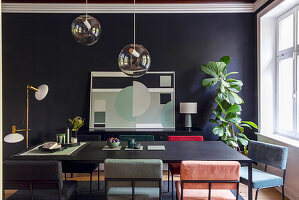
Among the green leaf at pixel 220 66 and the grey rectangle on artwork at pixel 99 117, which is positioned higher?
the green leaf at pixel 220 66

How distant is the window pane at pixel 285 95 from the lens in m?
3.68

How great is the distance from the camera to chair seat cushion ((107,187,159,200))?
2.04 m

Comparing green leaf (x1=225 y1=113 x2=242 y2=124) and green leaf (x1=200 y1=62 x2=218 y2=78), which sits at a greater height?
green leaf (x1=200 y1=62 x2=218 y2=78)

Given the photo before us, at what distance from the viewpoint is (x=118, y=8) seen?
4492 mm

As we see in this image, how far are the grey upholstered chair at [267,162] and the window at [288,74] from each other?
3.30ft

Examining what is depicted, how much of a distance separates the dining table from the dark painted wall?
5.89 ft

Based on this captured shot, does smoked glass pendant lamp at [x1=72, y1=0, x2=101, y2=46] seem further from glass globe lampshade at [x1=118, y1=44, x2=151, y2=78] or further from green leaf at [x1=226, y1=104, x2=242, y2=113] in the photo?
green leaf at [x1=226, y1=104, x2=242, y2=113]

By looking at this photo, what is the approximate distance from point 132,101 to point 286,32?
10.1 feet

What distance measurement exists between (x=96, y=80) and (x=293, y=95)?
3.53 m

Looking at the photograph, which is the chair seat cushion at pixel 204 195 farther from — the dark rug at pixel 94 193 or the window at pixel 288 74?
the window at pixel 288 74

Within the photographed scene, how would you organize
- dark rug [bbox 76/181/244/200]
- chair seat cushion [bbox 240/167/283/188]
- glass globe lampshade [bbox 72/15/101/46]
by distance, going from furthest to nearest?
dark rug [bbox 76/181/244/200], chair seat cushion [bbox 240/167/283/188], glass globe lampshade [bbox 72/15/101/46]

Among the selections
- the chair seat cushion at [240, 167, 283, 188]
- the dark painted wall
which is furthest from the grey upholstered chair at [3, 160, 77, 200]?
the dark painted wall

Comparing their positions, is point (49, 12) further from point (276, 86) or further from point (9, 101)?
point (276, 86)

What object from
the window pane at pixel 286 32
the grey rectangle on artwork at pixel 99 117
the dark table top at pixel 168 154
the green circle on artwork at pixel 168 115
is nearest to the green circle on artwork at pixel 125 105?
the grey rectangle on artwork at pixel 99 117
